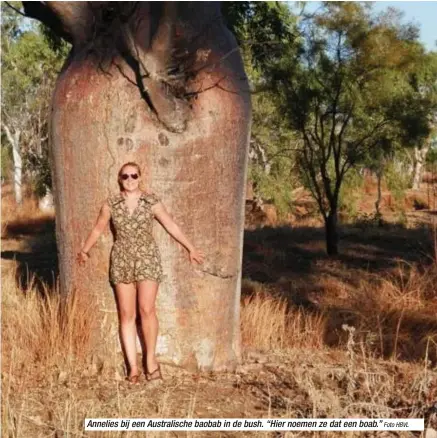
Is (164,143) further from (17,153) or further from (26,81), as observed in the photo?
(17,153)

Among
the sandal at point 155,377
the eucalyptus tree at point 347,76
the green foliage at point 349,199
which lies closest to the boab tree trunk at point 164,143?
the sandal at point 155,377

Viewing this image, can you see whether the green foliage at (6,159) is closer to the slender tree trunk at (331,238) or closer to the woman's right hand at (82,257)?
the slender tree trunk at (331,238)

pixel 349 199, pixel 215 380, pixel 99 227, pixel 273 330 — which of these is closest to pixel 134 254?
pixel 99 227

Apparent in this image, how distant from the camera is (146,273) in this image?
177 inches

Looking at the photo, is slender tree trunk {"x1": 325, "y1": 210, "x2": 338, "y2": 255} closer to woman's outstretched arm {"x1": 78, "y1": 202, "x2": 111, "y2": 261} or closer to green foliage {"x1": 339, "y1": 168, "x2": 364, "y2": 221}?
green foliage {"x1": 339, "y1": 168, "x2": 364, "y2": 221}

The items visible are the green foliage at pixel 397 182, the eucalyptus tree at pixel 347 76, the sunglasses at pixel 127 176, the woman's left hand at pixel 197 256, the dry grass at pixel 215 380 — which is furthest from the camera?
the green foliage at pixel 397 182

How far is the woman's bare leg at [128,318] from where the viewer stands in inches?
179

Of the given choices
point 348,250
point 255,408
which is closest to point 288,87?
point 348,250

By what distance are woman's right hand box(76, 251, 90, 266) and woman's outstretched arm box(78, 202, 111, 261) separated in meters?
0.03

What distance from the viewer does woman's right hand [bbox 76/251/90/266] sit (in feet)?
15.2

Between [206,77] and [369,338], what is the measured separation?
1749 mm

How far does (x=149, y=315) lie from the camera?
14.9 ft

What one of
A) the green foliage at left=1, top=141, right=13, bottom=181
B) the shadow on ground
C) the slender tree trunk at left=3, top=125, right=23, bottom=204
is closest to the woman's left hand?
the shadow on ground
